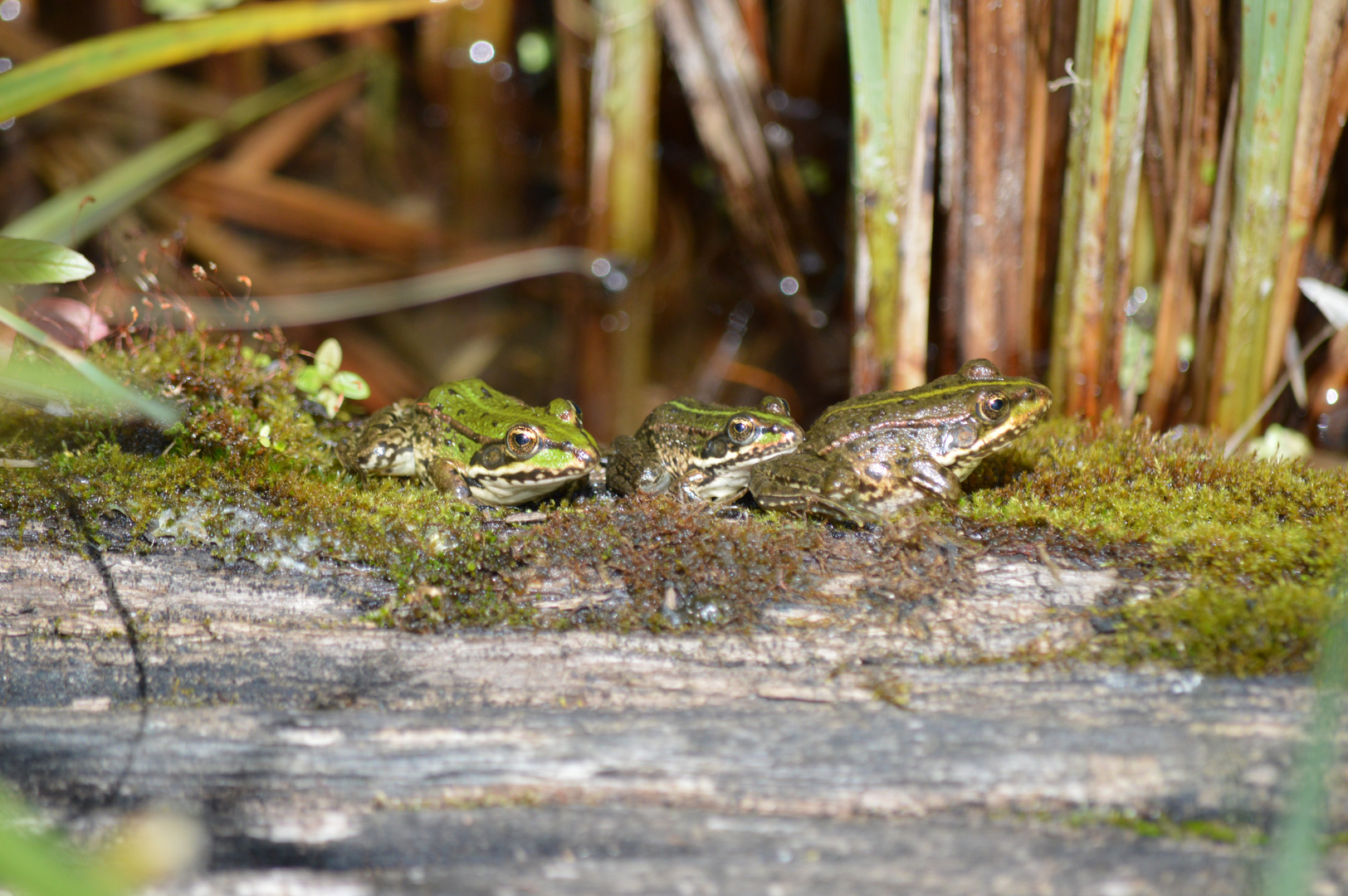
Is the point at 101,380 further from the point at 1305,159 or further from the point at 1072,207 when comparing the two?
the point at 1305,159

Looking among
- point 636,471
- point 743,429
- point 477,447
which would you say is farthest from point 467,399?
point 743,429

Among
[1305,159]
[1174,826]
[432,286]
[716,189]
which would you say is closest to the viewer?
[1174,826]

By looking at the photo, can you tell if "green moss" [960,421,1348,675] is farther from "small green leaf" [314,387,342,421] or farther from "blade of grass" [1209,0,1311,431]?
"small green leaf" [314,387,342,421]

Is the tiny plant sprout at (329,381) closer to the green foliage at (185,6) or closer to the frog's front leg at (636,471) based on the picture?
the frog's front leg at (636,471)

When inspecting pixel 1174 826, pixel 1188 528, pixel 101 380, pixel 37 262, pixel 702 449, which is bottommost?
pixel 1174 826

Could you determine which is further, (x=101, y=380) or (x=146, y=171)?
(x=146, y=171)

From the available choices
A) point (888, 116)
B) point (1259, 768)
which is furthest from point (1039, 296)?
point (1259, 768)

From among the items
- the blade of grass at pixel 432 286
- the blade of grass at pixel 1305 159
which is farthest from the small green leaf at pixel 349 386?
the blade of grass at pixel 1305 159
